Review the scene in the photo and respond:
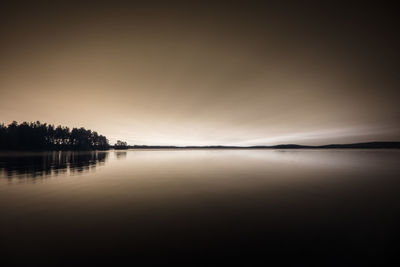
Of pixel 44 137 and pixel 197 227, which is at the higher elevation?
pixel 44 137

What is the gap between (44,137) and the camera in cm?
12538

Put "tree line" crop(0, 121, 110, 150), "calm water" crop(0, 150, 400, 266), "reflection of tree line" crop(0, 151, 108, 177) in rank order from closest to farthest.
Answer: "calm water" crop(0, 150, 400, 266), "reflection of tree line" crop(0, 151, 108, 177), "tree line" crop(0, 121, 110, 150)

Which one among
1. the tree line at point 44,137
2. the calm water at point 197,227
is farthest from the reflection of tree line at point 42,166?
the tree line at point 44,137

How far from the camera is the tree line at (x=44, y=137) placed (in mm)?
107988

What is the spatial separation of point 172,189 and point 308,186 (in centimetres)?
1508

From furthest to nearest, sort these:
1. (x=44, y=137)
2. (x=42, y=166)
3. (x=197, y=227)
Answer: (x=44, y=137)
(x=42, y=166)
(x=197, y=227)

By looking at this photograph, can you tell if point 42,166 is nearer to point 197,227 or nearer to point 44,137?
point 197,227

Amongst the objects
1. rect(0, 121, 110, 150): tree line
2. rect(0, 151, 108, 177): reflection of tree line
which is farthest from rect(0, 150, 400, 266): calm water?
rect(0, 121, 110, 150): tree line

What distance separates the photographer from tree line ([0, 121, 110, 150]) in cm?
10799

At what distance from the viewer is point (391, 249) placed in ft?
21.6

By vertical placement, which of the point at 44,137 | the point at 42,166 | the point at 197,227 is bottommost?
the point at 197,227

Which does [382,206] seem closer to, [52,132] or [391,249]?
[391,249]

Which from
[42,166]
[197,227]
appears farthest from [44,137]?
[197,227]

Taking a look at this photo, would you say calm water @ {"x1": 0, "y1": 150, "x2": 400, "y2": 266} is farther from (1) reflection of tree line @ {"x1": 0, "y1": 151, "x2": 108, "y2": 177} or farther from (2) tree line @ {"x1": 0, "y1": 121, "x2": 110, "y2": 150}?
(2) tree line @ {"x1": 0, "y1": 121, "x2": 110, "y2": 150}
